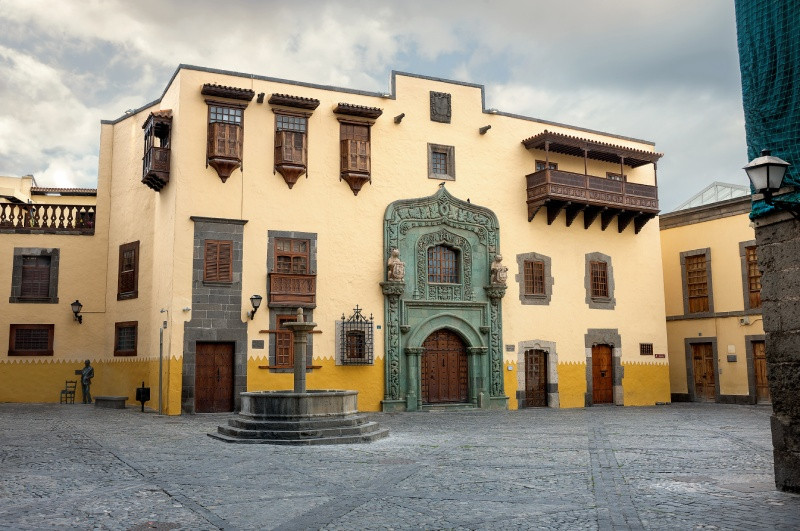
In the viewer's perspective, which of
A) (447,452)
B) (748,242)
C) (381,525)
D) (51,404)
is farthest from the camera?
(748,242)

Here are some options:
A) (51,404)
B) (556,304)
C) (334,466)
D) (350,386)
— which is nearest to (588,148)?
(556,304)

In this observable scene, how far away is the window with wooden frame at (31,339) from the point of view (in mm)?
23250

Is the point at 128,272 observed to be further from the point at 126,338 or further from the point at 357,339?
the point at 357,339

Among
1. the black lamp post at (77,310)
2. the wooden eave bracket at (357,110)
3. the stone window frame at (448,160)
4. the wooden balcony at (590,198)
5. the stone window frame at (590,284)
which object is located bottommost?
the black lamp post at (77,310)

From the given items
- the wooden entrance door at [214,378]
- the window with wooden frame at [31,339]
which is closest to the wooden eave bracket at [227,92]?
the wooden entrance door at [214,378]

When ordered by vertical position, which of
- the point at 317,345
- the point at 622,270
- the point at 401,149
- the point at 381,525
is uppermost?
the point at 401,149

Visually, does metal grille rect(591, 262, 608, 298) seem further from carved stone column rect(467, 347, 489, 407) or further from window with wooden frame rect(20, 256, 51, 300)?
window with wooden frame rect(20, 256, 51, 300)

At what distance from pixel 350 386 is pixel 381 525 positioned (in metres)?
14.6

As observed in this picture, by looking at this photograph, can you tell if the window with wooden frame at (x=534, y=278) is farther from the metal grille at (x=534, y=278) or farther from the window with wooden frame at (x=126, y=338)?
the window with wooden frame at (x=126, y=338)

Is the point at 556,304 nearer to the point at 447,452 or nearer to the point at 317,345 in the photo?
the point at 317,345

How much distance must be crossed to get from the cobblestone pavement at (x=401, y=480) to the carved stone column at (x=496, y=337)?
7459 millimetres

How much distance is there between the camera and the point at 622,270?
1057 inches

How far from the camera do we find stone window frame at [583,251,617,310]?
25.9 m

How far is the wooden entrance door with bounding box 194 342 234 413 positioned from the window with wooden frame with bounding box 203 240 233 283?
1.88m
